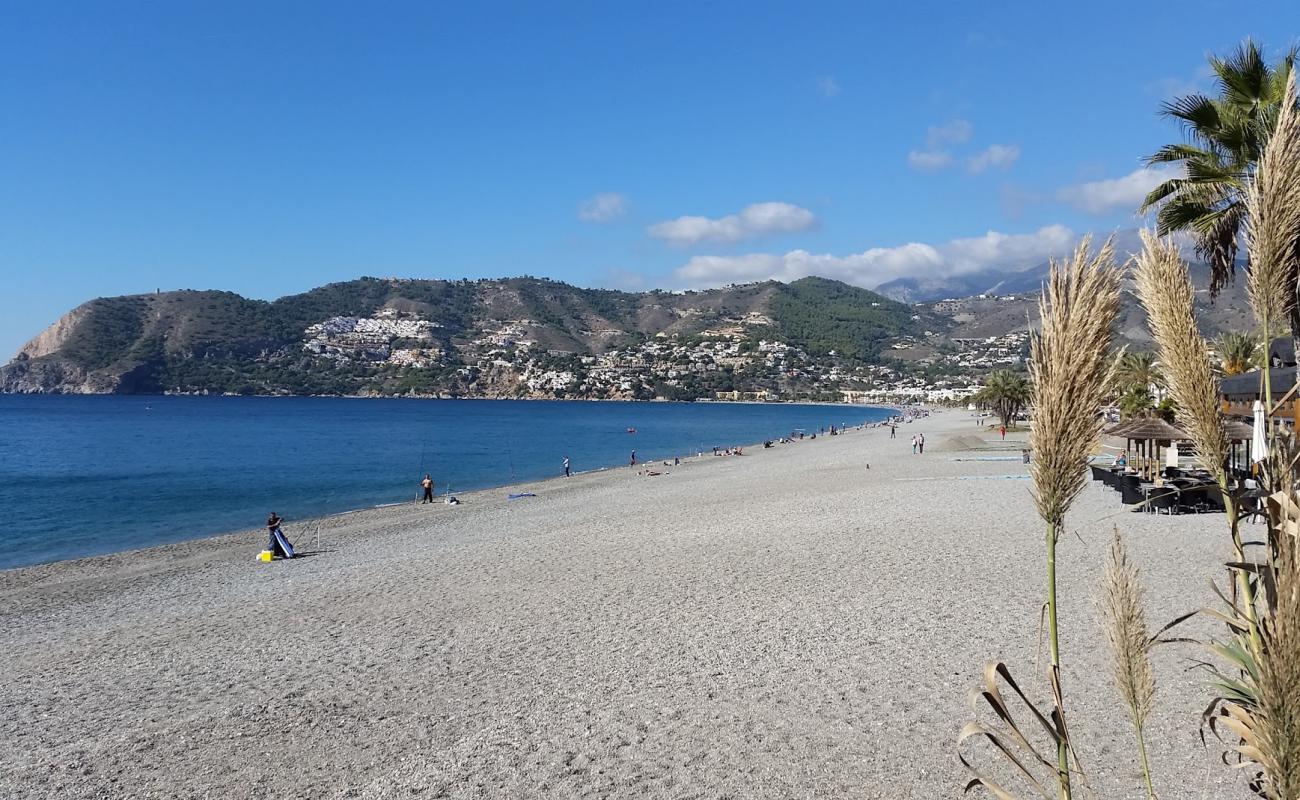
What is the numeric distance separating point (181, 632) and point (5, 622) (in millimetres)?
3963

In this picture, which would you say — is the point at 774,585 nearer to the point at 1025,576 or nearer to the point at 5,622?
the point at 1025,576

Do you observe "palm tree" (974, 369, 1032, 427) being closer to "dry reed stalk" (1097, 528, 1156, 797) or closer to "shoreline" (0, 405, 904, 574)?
"shoreline" (0, 405, 904, 574)

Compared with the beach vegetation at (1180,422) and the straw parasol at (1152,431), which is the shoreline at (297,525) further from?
the straw parasol at (1152,431)

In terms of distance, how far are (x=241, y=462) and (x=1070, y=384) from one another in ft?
177

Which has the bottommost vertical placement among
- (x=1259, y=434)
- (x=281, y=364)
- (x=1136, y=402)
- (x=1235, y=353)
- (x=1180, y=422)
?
(x=1136, y=402)

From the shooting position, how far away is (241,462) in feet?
162

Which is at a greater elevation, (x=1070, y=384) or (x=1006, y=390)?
(x=1006, y=390)

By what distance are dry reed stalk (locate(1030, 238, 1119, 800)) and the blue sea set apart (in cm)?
2431

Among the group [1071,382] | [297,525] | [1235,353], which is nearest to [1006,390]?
[1235,353]

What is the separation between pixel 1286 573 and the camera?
1.29m

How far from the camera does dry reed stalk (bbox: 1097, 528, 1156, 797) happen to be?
1900 millimetres

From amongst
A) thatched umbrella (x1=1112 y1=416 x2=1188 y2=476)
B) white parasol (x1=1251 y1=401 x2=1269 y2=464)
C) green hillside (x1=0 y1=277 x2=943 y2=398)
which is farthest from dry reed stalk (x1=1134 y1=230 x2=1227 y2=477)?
green hillside (x1=0 y1=277 x2=943 y2=398)

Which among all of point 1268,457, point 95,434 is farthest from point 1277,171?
point 95,434

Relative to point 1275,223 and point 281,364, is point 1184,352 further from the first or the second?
point 281,364
